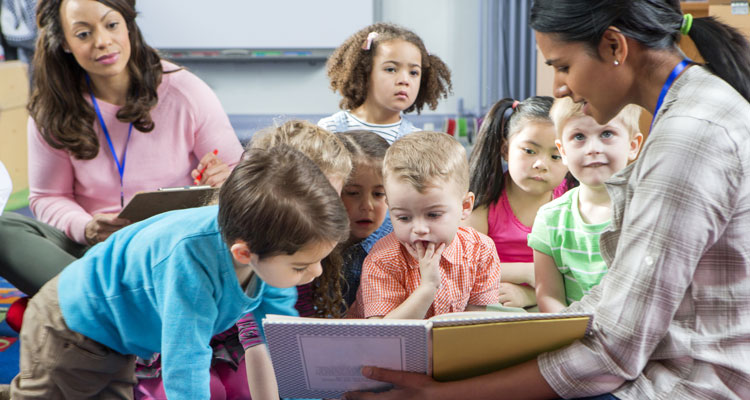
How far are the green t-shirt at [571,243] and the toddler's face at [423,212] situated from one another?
0.27 meters

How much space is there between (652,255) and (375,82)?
1615mm

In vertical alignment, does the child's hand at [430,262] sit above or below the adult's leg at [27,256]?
above

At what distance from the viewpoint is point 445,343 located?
1.02 m

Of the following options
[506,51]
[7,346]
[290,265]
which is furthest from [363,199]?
[506,51]

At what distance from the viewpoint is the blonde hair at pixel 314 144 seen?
1.39 metres

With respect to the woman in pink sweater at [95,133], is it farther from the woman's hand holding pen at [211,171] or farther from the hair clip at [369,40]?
the hair clip at [369,40]

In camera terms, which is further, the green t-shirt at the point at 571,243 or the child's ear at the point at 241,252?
the green t-shirt at the point at 571,243

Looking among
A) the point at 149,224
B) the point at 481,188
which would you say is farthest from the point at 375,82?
the point at 149,224

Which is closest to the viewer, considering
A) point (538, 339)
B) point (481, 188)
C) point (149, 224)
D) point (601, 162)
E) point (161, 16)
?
point (538, 339)

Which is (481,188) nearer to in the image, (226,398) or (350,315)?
(350,315)

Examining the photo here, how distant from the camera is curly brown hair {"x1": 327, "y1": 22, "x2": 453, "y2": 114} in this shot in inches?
98.1

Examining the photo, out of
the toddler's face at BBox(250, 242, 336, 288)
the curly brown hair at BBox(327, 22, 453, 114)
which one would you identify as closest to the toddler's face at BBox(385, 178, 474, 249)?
the toddler's face at BBox(250, 242, 336, 288)

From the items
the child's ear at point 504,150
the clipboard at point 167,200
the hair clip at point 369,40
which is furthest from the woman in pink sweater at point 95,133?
the child's ear at point 504,150

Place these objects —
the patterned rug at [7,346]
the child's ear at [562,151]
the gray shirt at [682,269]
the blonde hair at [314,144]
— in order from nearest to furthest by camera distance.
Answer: the gray shirt at [682,269], the blonde hair at [314,144], the child's ear at [562,151], the patterned rug at [7,346]
